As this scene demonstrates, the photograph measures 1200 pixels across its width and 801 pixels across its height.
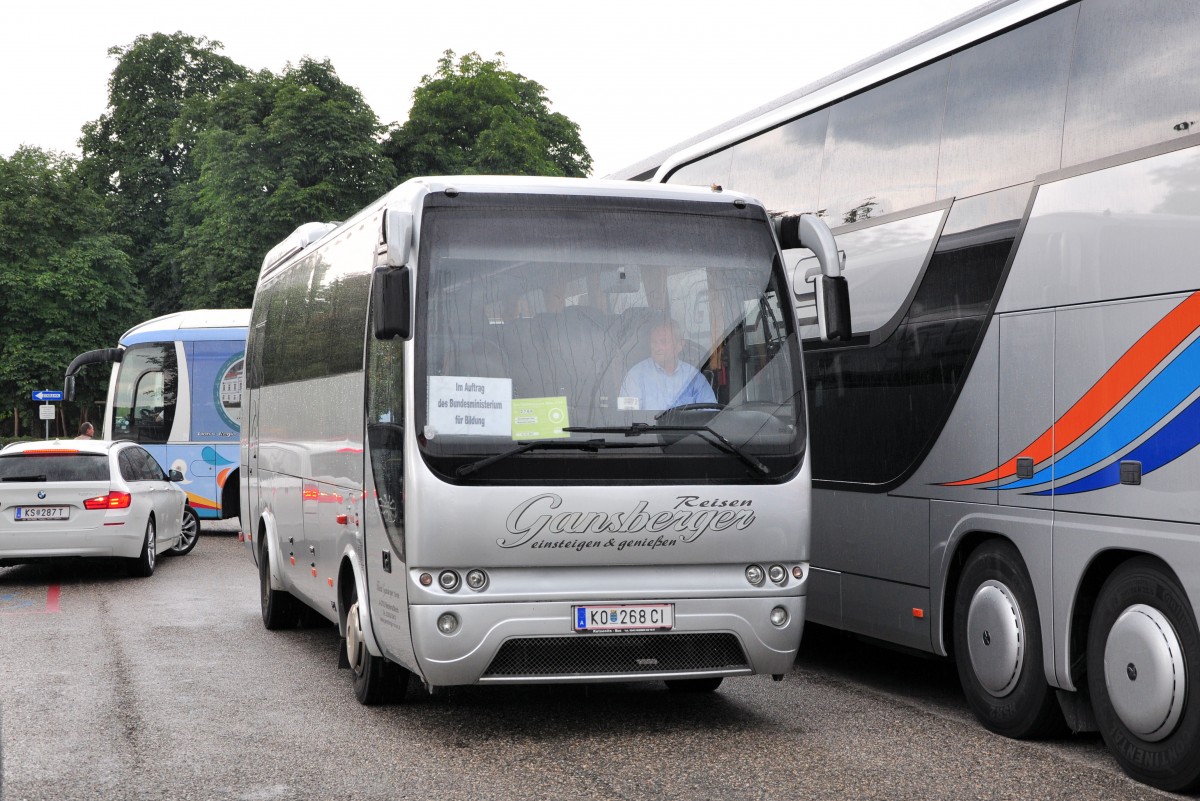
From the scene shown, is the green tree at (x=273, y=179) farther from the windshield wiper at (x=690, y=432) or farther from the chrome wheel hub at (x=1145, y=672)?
the chrome wheel hub at (x=1145, y=672)

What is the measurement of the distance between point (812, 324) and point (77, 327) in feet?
153

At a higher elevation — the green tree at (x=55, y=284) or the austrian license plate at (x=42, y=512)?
the green tree at (x=55, y=284)

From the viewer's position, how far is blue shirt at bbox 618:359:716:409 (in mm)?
7703

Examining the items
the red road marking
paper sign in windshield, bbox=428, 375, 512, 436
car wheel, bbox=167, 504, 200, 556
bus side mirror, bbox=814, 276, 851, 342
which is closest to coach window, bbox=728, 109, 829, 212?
bus side mirror, bbox=814, 276, 851, 342

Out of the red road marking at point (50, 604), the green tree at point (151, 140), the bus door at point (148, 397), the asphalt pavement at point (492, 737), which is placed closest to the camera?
the asphalt pavement at point (492, 737)

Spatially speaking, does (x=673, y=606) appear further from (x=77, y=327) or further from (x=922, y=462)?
(x=77, y=327)

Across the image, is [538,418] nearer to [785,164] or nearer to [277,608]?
[785,164]

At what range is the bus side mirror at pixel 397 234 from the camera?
7.55 metres

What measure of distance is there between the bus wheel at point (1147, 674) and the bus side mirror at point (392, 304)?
3692mm

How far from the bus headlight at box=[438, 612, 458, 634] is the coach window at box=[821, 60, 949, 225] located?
3770 mm

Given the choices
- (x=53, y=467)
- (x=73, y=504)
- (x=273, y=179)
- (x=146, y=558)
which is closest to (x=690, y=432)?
(x=73, y=504)

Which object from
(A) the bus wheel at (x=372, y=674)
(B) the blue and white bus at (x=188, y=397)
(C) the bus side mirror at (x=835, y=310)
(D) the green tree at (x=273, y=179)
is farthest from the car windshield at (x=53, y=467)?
(D) the green tree at (x=273, y=179)

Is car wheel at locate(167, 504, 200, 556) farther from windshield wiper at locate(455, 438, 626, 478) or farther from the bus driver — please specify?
the bus driver

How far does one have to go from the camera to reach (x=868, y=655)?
38.1 feet
